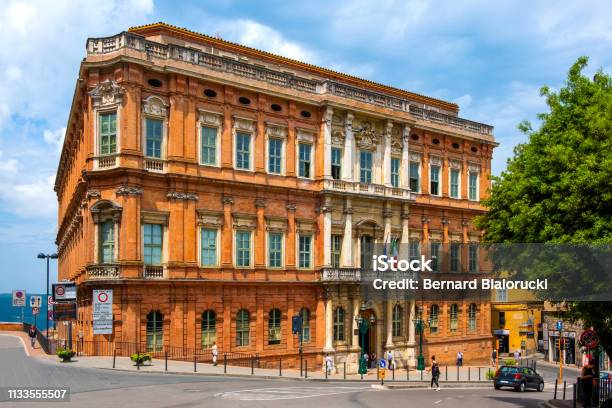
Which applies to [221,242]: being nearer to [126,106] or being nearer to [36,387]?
[126,106]

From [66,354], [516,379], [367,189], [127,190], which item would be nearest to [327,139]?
[367,189]

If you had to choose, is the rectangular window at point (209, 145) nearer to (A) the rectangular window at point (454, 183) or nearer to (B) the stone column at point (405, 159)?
(B) the stone column at point (405, 159)

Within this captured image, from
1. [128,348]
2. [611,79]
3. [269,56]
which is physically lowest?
[128,348]

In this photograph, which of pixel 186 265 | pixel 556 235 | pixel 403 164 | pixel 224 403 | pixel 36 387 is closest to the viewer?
pixel 556 235

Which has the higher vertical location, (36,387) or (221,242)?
(221,242)

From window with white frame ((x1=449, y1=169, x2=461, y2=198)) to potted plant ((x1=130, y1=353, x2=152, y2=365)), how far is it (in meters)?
31.1

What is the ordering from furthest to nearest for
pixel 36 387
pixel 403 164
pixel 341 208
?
pixel 403 164 → pixel 341 208 → pixel 36 387

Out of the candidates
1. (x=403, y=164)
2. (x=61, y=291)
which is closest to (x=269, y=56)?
(x=403, y=164)

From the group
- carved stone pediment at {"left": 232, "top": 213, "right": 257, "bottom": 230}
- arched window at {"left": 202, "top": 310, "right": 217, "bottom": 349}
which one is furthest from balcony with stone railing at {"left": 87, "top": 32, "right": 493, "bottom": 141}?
arched window at {"left": 202, "top": 310, "right": 217, "bottom": 349}

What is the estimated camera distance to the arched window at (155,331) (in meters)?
38.8

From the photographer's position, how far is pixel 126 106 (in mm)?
38812

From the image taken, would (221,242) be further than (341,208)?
No

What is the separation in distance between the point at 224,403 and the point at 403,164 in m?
31.7

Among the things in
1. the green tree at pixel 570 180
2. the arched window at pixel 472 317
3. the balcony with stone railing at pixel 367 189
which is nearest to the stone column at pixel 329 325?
the balcony with stone railing at pixel 367 189
